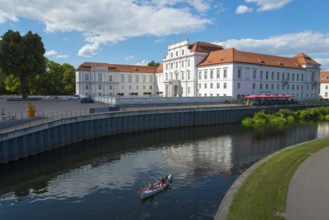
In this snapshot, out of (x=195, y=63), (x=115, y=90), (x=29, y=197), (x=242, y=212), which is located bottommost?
(x=29, y=197)

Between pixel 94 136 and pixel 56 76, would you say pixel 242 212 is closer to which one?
pixel 94 136

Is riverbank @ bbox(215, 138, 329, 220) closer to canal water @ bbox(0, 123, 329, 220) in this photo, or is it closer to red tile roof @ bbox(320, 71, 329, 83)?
canal water @ bbox(0, 123, 329, 220)

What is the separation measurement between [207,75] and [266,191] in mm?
69073

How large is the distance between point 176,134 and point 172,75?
176 ft

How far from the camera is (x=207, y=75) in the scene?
81625 millimetres

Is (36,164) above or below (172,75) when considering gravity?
below

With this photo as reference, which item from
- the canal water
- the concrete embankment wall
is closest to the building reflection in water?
Answer: the canal water

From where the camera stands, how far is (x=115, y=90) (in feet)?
347

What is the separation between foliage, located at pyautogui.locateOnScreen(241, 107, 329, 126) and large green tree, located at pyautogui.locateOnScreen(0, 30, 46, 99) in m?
50.7

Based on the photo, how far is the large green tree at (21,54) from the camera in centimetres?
6446

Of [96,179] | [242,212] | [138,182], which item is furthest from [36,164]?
[242,212]

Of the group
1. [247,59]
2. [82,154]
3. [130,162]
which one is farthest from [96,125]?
[247,59]

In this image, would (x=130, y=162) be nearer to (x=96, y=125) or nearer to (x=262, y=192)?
(x=96, y=125)

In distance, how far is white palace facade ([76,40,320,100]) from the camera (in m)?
77.1
